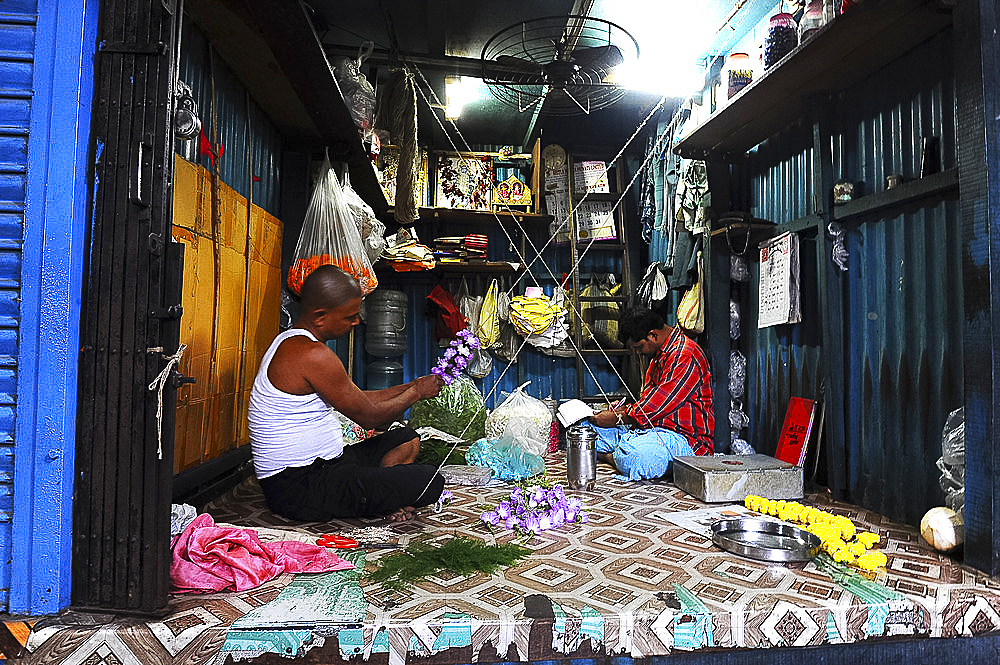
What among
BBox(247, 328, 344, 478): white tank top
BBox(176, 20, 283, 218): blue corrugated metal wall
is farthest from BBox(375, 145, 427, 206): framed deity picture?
BBox(247, 328, 344, 478): white tank top

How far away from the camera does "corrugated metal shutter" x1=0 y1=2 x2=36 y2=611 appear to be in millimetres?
1805

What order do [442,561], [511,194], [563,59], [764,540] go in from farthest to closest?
[511,194], [563,59], [764,540], [442,561]

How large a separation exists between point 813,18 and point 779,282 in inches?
61.1

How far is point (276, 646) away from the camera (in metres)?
1.80

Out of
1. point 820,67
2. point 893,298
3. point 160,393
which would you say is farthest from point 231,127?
point 893,298

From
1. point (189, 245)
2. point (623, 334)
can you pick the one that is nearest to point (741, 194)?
point (623, 334)

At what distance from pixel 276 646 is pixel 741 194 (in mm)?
4275

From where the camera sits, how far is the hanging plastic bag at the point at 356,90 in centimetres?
414

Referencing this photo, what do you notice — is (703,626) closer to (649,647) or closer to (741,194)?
(649,647)

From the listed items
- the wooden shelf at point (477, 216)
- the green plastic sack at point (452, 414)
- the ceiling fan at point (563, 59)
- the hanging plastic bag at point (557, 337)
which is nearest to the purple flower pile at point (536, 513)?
the green plastic sack at point (452, 414)

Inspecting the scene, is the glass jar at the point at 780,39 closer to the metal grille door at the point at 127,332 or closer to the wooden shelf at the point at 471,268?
the metal grille door at the point at 127,332

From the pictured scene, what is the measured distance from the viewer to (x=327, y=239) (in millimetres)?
3959

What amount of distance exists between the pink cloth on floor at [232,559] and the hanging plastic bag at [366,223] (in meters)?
2.69

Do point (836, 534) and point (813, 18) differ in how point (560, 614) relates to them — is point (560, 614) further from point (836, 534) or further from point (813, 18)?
point (813, 18)
